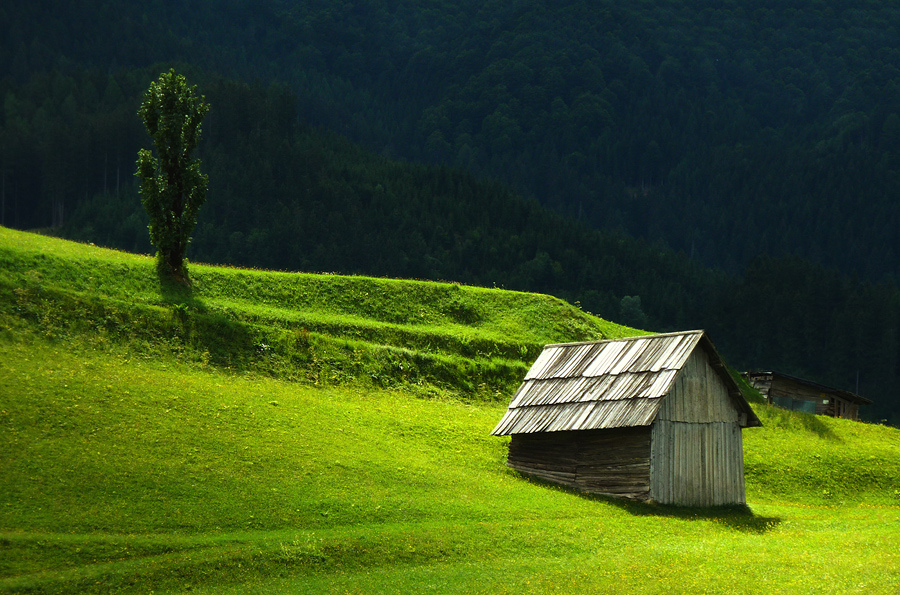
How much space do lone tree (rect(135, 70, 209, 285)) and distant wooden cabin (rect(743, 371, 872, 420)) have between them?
152 feet

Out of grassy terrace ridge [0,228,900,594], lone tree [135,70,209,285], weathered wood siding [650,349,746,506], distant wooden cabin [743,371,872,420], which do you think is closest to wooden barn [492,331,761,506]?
weathered wood siding [650,349,746,506]

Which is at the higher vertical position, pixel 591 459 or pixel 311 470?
pixel 311 470

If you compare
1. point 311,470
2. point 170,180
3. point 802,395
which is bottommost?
point 802,395

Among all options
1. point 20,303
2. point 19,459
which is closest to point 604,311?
point 20,303

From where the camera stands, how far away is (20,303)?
1908 inches

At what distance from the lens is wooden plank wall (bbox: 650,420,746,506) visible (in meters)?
43.0

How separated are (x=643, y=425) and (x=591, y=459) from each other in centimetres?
390

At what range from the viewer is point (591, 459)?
44.8 metres

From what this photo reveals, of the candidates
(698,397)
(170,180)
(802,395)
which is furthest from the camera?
(802,395)

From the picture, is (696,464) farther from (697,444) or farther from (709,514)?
(709,514)

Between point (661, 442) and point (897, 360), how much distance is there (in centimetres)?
13294

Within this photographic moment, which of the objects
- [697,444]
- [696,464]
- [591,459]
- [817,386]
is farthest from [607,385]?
[817,386]

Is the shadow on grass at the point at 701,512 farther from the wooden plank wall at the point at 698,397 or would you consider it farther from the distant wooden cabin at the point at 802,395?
the distant wooden cabin at the point at 802,395

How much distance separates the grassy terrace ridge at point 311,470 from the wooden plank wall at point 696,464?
142 cm
